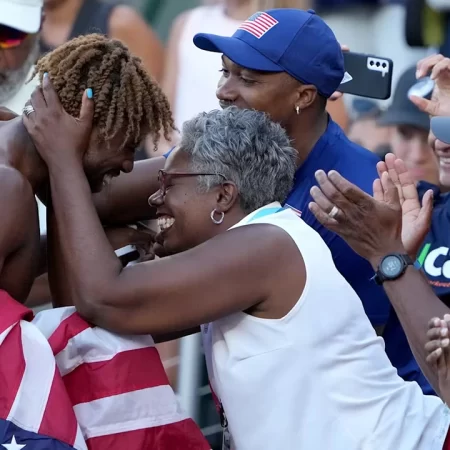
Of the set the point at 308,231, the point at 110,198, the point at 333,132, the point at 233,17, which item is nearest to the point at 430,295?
the point at 308,231

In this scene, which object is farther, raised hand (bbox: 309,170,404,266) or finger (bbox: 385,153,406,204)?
finger (bbox: 385,153,406,204)

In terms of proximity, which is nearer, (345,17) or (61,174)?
(61,174)

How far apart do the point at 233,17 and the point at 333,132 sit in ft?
6.36

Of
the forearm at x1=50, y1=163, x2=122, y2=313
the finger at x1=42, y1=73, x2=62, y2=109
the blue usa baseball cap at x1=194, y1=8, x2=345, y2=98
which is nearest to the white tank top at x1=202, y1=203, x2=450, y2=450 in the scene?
the forearm at x1=50, y1=163, x2=122, y2=313

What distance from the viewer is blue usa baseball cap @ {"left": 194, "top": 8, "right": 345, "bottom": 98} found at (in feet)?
11.3

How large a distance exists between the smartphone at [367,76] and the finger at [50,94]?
4.02 feet

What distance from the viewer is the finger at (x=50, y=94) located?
296 centimetres

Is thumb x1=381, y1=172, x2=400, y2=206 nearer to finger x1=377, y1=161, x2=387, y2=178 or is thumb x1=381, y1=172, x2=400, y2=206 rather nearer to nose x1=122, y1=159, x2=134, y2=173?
finger x1=377, y1=161, x2=387, y2=178

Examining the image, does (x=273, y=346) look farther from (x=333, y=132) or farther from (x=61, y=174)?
(x=333, y=132)

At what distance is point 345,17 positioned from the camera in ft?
18.6

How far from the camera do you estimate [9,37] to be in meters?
4.96

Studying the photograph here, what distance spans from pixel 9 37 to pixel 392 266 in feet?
8.35

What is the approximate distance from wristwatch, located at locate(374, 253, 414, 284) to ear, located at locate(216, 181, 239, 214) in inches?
17.1

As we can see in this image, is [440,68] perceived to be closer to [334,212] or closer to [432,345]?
[334,212]
